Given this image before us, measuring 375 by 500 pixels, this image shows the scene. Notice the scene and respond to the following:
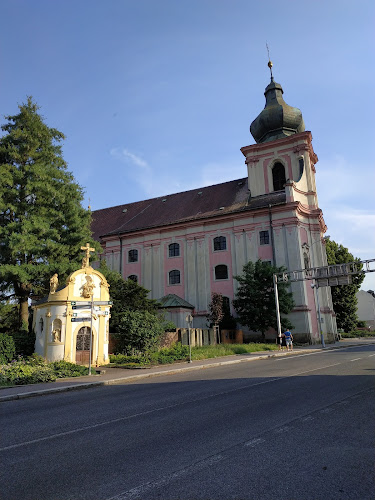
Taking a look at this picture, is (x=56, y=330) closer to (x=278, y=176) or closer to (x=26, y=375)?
(x=26, y=375)

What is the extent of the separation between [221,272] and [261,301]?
750 centimetres

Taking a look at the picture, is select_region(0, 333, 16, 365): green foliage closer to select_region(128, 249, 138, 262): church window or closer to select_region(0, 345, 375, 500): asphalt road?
select_region(0, 345, 375, 500): asphalt road

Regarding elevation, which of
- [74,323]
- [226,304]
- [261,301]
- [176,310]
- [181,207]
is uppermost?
[181,207]

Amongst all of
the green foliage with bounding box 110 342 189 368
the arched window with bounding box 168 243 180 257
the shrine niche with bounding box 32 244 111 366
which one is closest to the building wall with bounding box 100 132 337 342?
the arched window with bounding box 168 243 180 257

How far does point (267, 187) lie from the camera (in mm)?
38781

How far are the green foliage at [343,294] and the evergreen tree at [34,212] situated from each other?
116ft

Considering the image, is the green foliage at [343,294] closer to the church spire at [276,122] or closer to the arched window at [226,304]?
the church spire at [276,122]

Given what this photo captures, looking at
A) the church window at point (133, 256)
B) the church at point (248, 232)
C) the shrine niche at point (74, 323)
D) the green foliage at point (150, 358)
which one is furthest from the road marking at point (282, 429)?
the church window at point (133, 256)

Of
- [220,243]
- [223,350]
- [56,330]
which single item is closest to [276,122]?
[220,243]

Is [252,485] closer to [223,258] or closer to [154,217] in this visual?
[223,258]

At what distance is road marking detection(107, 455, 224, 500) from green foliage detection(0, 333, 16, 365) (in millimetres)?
17557

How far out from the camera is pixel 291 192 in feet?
116

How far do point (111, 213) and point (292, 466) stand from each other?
4873cm

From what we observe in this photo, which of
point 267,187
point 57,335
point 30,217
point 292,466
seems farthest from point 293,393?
point 267,187
